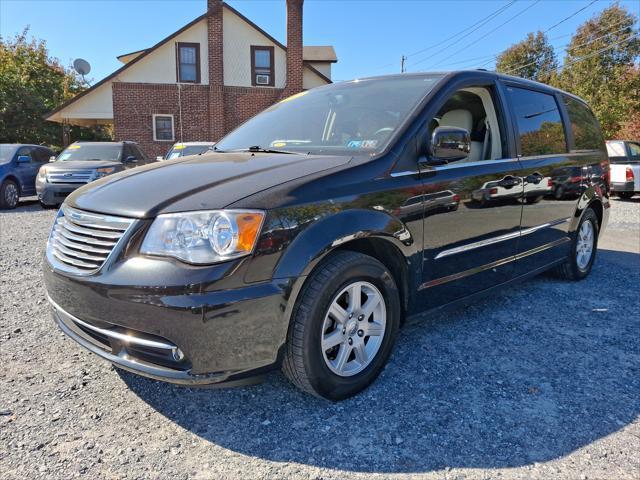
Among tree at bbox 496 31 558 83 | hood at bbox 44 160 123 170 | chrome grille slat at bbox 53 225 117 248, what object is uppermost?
tree at bbox 496 31 558 83

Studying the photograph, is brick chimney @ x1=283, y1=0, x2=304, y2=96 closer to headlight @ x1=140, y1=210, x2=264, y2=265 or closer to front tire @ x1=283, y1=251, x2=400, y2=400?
front tire @ x1=283, y1=251, x2=400, y2=400

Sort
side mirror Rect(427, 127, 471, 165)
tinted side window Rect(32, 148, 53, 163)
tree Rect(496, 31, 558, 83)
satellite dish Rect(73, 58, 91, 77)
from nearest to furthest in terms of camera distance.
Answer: side mirror Rect(427, 127, 471, 165), tinted side window Rect(32, 148, 53, 163), satellite dish Rect(73, 58, 91, 77), tree Rect(496, 31, 558, 83)

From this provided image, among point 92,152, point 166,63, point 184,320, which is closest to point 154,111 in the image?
point 166,63

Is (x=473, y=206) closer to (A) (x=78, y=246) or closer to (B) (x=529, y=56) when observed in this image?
(A) (x=78, y=246)

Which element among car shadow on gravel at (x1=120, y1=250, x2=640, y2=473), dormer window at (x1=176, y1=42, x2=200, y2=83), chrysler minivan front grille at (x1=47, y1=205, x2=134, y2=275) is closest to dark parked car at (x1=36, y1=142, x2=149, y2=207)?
chrysler minivan front grille at (x1=47, y1=205, x2=134, y2=275)

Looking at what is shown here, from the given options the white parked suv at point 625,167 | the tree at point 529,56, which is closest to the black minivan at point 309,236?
the white parked suv at point 625,167

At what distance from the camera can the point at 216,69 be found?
1933cm

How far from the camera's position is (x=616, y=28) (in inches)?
1201

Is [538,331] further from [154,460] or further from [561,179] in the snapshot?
[154,460]

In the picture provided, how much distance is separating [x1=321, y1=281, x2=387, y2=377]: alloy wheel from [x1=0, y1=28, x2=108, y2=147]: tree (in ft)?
78.9

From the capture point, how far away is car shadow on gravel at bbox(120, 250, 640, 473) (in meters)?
2.19

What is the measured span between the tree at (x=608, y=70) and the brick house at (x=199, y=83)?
17.3 metres

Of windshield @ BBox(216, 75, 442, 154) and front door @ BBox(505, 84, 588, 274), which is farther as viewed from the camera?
front door @ BBox(505, 84, 588, 274)

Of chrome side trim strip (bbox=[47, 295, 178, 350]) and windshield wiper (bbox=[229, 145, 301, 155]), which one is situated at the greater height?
windshield wiper (bbox=[229, 145, 301, 155])
